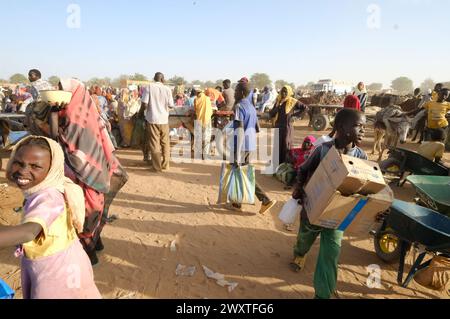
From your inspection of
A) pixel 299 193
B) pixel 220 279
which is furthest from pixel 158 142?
pixel 299 193

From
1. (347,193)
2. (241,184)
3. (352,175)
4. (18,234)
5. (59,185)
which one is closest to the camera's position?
(18,234)

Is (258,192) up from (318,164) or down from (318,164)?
down

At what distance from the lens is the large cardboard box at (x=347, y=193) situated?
219cm

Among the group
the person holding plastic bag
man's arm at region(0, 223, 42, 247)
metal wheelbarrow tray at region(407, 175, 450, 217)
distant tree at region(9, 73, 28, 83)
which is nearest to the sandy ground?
the person holding plastic bag

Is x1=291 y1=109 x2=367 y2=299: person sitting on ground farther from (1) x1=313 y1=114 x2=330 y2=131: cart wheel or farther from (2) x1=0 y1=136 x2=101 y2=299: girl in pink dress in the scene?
(1) x1=313 y1=114 x2=330 y2=131: cart wheel

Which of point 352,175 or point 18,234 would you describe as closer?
point 18,234

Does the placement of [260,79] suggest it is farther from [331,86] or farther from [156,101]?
[156,101]

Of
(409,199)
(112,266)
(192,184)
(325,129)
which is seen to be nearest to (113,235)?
(112,266)

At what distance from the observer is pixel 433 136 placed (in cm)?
723

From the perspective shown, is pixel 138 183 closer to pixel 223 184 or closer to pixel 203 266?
pixel 223 184

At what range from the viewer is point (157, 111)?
649 cm

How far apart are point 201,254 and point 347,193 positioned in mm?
2045

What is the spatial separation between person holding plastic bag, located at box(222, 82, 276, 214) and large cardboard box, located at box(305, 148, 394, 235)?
7.10 ft

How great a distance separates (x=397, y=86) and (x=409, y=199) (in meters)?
116
